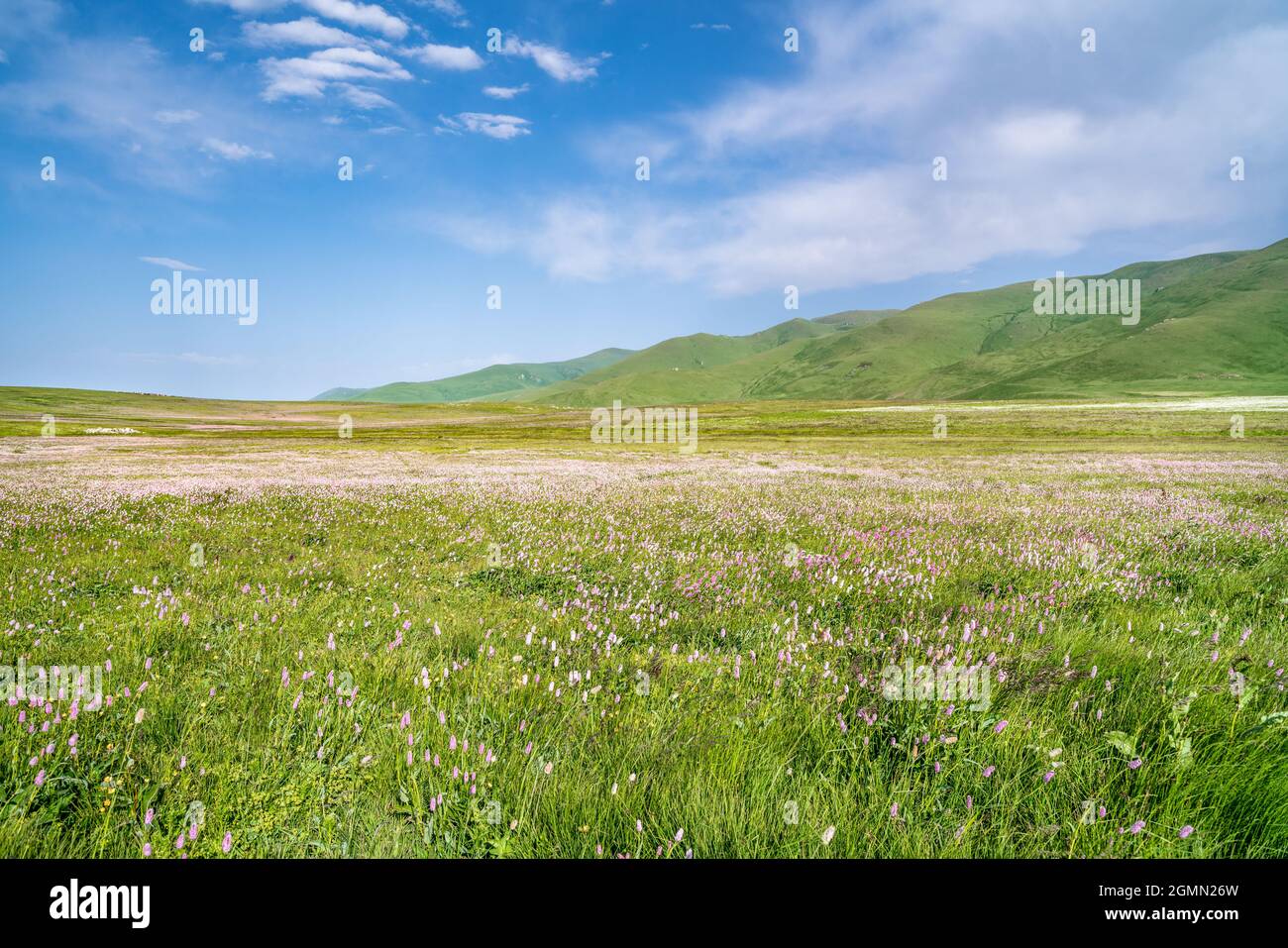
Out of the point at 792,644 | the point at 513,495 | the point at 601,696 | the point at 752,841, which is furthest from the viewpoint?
the point at 513,495

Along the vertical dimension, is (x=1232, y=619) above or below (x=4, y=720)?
below

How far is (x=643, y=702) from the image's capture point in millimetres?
3666

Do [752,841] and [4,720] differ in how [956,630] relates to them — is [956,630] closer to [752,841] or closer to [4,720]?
[752,841]

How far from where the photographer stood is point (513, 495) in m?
16.0

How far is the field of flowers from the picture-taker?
7.95 ft

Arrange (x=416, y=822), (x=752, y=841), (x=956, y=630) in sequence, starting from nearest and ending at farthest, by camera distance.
Result: (x=752, y=841) < (x=416, y=822) < (x=956, y=630)

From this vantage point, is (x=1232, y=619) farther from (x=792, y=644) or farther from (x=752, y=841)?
(x=752, y=841)

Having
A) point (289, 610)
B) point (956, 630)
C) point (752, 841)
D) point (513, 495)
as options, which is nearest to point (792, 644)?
point (956, 630)

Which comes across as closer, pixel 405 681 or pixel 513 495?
pixel 405 681

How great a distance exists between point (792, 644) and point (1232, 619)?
4978 millimetres

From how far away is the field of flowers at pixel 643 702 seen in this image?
242cm

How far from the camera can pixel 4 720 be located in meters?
3.10
